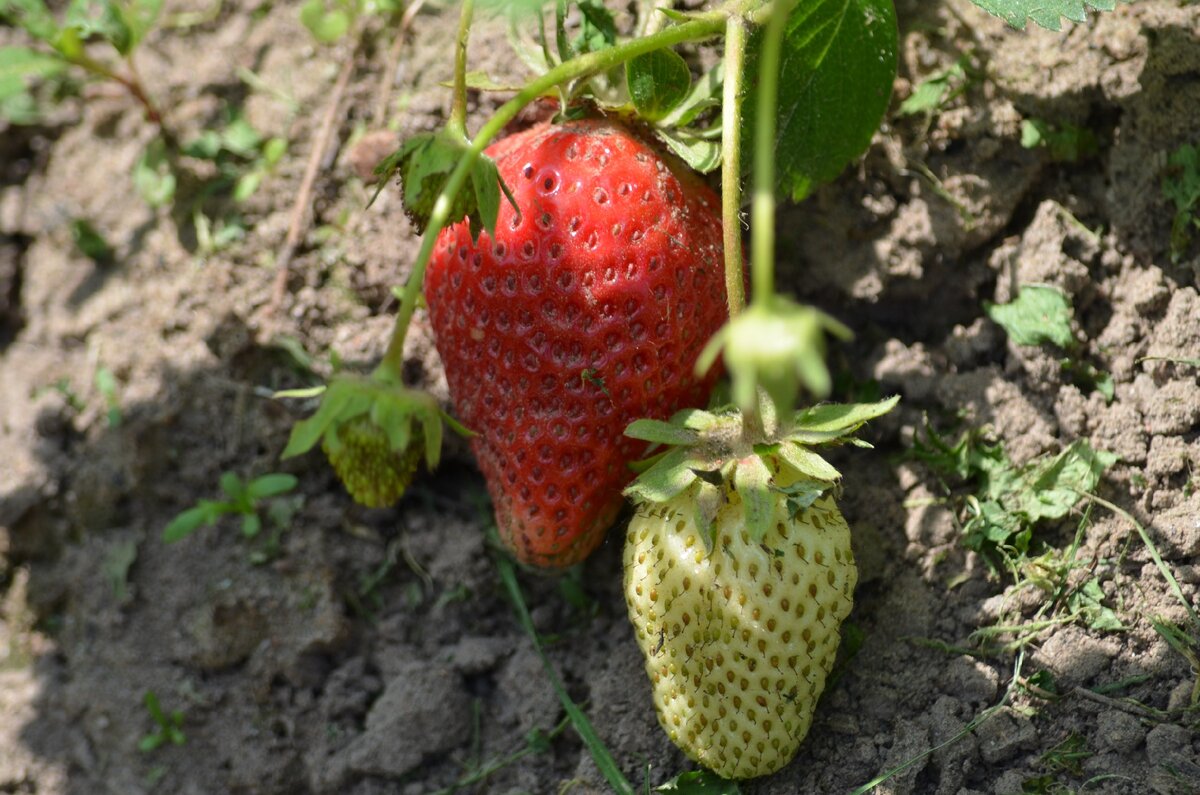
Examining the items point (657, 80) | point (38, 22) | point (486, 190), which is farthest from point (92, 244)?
point (657, 80)

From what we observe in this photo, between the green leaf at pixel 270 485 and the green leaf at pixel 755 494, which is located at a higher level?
the green leaf at pixel 755 494

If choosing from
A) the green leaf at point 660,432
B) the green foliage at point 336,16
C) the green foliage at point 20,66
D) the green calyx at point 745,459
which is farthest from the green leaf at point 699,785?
the green foliage at point 20,66

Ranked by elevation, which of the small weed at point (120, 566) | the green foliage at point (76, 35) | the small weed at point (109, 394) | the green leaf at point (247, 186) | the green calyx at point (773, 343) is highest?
the green calyx at point (773, 343)

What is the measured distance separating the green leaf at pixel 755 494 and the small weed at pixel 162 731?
1.32 m

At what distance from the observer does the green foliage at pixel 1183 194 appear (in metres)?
1.94

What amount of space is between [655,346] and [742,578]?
0.42 metres

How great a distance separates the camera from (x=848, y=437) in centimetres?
169

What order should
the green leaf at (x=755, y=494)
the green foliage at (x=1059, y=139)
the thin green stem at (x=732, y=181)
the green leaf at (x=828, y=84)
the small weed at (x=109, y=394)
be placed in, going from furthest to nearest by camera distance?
the small weed at (x=109, y=394), the green foliage at (x=1059, y=139), the green leaf at (x=828, y=84), the thin green stem at (x=732, y=181), the green leaf at (x=755, y=494)

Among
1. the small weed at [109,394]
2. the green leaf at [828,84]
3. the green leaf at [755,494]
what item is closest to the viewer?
the green leaf at [755,494]

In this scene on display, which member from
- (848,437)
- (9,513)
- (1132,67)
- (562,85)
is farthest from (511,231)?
(9,513)

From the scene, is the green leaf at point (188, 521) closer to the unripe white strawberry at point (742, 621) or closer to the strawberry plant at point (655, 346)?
the strawberry plant at point (655, 346)

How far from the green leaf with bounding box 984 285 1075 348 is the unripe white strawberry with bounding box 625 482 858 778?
0.57 m

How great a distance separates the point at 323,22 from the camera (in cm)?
260

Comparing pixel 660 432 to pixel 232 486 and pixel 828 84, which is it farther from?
pixel 232 486
